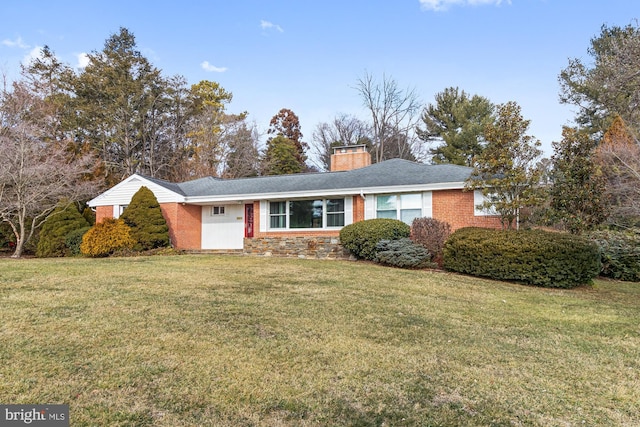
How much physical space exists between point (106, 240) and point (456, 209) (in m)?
Answer: 13.0

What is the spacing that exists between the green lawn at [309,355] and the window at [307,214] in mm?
7467

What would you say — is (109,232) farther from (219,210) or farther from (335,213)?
(335,213)

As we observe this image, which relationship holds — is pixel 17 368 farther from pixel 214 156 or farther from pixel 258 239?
pixel 214 156

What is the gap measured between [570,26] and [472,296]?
982 centimetres

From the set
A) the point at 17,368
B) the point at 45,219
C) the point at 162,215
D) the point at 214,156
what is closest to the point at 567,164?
the point at 17,368

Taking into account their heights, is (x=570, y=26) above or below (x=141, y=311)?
above

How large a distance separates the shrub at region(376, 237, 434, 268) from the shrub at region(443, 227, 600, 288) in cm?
107

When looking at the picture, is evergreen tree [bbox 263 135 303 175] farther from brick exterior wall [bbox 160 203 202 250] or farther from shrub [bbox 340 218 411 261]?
shrub [bbox 340 218 411 261]

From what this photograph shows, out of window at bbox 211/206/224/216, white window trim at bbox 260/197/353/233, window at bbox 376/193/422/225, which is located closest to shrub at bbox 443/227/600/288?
window at bbox 376/193/422/225

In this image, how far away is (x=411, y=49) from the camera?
51.0 feet

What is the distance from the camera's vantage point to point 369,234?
11.9m

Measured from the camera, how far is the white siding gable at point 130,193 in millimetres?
16422

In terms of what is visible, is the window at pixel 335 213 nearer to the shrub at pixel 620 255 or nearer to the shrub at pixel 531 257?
the shrub at pixel 531 257

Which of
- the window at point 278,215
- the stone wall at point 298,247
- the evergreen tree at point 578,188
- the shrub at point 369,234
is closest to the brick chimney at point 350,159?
the window at point 278,215
